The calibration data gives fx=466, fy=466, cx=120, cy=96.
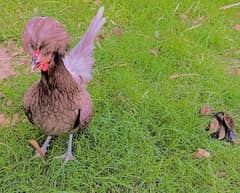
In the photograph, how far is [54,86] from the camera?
2213mm

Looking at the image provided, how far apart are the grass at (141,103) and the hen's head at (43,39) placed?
2.56 ft

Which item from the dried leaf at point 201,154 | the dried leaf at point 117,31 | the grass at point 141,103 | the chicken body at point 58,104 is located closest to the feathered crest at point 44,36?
the chicken body at point 58,104

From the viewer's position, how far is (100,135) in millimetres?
2711

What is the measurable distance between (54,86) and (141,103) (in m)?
0.84

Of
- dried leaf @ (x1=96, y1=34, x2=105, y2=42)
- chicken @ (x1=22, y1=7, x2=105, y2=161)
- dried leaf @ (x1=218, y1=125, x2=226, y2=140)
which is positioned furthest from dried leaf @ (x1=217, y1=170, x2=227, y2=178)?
dried leaf @ (x1=96, y1=34, x2=105, y2=42)

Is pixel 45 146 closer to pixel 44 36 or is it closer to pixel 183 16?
pixel 44 36

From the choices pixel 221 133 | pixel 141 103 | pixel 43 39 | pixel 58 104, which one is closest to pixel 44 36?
pixel 43 39

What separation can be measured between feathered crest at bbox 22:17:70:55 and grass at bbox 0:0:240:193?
0.82m

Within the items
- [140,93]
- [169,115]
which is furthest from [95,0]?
[169,115]

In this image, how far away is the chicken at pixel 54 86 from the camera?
76.1 inches

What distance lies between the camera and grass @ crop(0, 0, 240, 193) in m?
2.53

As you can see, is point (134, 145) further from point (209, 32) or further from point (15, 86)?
point (209, 32)

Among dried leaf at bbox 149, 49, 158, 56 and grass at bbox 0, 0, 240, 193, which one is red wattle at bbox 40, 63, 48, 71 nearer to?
grass at bbox 0, 0, 240, 193

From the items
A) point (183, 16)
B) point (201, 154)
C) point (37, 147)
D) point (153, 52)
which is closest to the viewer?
point (37, 147)
